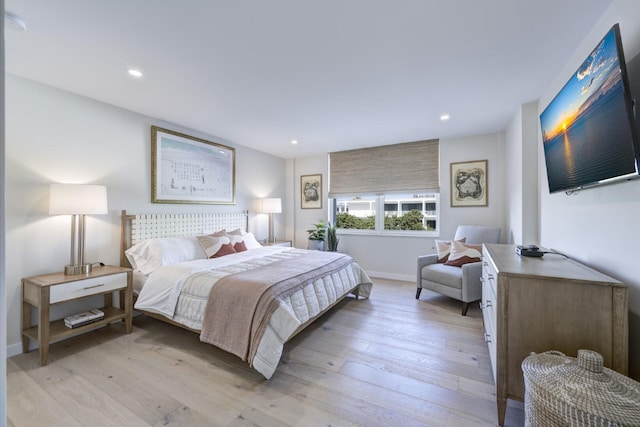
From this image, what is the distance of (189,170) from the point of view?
365cm

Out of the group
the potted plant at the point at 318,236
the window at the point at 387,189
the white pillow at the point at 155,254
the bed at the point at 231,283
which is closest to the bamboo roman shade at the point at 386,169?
the window at the point at 387,189

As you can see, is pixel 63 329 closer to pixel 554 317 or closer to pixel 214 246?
pixel 214 246

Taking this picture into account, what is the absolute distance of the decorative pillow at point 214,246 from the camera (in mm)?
3293

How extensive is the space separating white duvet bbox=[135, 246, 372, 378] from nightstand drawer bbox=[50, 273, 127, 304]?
0.23 metres

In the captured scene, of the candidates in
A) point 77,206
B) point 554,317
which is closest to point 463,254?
point 554,317

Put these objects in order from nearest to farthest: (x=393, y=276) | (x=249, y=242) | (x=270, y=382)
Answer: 1. (x=270, y=382)
2. (x=249, y=242)
3. (x=393, y=276)

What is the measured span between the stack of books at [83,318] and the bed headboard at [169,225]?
0.61 meters

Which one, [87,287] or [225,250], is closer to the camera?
[87,287]

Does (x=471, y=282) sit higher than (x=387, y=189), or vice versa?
Answer: (x=387, y=189)

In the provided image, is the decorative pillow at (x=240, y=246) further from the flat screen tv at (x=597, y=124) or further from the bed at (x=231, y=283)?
the flat screen tv at (x=597, y=124)

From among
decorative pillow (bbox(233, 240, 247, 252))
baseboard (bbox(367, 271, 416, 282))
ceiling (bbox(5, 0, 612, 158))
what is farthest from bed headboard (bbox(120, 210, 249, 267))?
baseboard (bbox(367, 271, 416, 282))

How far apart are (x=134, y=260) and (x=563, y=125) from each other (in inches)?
158

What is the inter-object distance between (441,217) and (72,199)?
15.2 feet

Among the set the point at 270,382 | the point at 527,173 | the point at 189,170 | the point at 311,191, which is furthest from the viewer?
the point at 311,191
